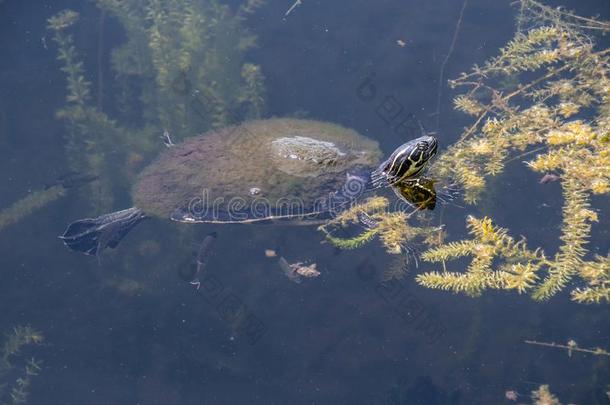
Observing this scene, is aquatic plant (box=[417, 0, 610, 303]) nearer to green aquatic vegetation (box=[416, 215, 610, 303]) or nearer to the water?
green aquatic vegetation (box=[416, 215, 610, 303])

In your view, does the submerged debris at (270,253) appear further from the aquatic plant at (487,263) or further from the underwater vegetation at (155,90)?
the aquatic plant at (487,263)

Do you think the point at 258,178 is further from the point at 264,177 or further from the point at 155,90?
the point at 155,90

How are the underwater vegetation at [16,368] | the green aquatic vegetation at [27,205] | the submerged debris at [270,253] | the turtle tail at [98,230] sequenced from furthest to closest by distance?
the green aquatic vegetation at [27,205] → the submerged debris at [270,253] → the underwater vegetation at [16,368] → the turtle tail at [98,230]

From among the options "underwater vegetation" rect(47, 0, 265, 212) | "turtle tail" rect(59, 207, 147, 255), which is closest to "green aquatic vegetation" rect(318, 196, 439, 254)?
"turtle tail" rect(59, 207, 147, 255)

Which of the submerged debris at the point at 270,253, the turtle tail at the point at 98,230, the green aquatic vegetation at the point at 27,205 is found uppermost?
the turtle tail at the point at 98,230

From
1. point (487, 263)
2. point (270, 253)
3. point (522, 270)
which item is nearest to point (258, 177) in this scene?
point (270, 253)

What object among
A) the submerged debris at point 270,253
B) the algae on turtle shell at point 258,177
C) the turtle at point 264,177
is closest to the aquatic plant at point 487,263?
the turtle at point 264,177
